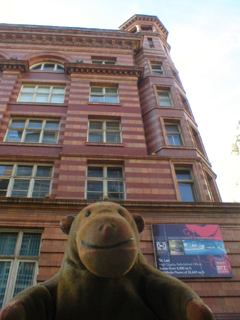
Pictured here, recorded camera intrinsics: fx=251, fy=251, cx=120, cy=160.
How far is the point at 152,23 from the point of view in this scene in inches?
1065

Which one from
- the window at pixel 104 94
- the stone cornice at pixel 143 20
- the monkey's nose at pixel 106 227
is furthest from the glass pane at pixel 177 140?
the stone cornice at pixel 143 20

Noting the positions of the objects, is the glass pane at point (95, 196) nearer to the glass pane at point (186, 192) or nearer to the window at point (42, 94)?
the glass pane at point (186, 192)

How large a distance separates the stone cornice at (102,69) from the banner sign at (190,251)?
37.2 ft

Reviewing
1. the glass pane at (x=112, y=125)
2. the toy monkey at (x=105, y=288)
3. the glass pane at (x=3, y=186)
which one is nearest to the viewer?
the toy monkey at (x=105, y=288)

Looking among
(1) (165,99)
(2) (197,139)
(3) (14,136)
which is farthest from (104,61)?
(3) (14,136)

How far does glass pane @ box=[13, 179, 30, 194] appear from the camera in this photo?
37.1 feet

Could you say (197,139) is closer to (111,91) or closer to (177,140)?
(177,140)

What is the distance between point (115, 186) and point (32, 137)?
18.2 ft

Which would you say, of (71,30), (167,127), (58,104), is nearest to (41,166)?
(58,104)

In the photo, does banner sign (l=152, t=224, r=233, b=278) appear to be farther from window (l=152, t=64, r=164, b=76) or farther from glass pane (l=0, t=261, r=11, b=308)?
window (l=152, t=64, r=164, b=76)

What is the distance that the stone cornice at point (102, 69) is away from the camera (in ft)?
55.4

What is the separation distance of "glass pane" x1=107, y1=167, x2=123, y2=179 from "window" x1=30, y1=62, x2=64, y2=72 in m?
10.3

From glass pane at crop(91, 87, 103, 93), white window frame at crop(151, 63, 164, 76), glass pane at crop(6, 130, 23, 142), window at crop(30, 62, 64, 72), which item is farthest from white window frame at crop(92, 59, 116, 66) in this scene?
glass pane at crop(6, 130, 23, 142)

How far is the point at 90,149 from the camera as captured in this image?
12703mm
